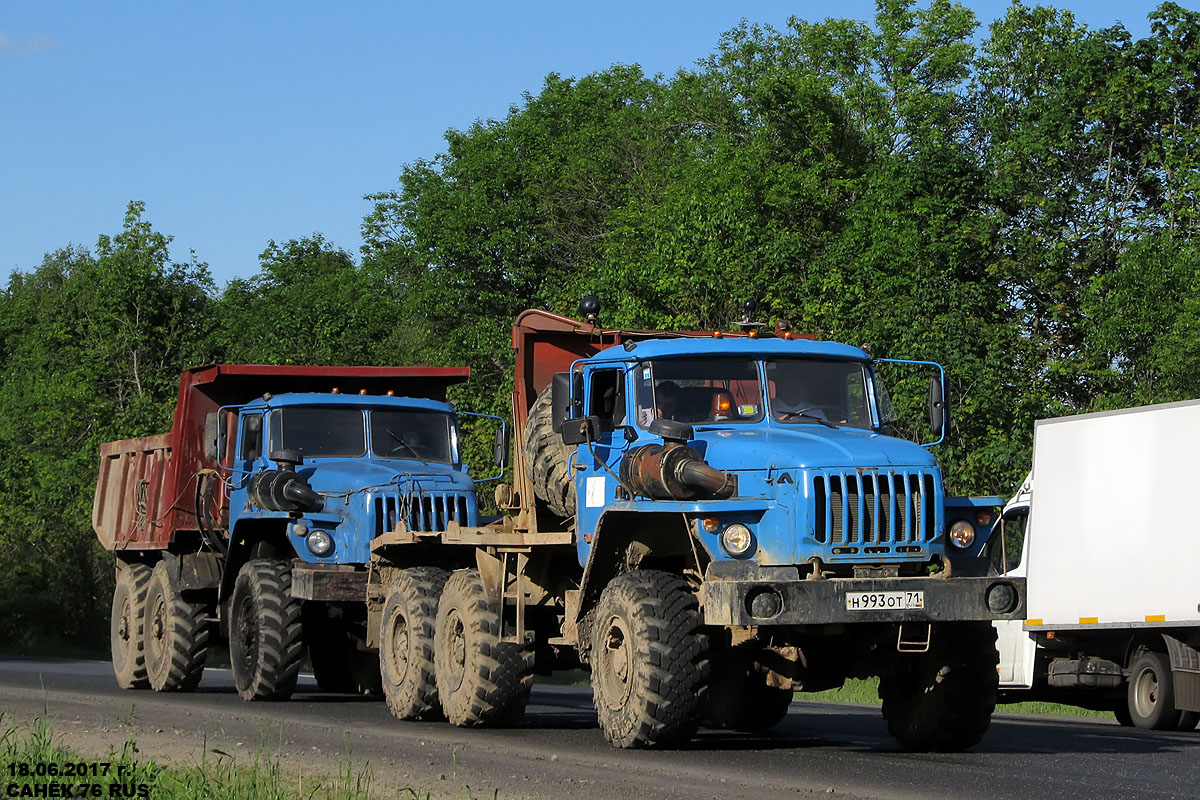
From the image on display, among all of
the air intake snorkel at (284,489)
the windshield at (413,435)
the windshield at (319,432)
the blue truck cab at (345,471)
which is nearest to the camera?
the blue truck cab at (345,471)

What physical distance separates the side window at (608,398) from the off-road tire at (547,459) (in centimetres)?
74

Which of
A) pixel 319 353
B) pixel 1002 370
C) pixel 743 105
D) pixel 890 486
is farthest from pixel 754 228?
pixel 890 486

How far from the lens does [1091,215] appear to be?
4131 cm

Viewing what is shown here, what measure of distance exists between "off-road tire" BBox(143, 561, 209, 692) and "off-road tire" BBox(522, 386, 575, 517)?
691 centimetres

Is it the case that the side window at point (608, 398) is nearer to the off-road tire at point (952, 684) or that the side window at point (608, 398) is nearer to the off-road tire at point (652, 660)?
the off-road tire at point (652, 660)

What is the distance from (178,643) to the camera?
67.8 ft

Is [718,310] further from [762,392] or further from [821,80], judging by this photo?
[762,392]

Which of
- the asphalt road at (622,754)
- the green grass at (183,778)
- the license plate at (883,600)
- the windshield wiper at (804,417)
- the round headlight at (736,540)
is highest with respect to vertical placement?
the windshield wiper at (804,417)

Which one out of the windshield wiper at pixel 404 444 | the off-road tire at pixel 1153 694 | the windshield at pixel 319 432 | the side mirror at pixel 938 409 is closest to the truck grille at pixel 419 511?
the windshield at pixel 319 432

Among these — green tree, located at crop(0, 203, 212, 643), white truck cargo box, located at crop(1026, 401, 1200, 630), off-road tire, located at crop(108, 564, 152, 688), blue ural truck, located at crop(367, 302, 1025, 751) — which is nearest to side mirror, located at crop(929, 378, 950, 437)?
blue ural truck, located at crop(367, 302, 1025, 751)

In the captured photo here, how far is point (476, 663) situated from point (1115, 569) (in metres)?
6.67

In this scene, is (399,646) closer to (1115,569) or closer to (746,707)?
(746,707)

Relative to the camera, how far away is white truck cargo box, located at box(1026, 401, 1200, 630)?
16891 millimetres

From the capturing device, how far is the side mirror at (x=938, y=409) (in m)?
13.6
